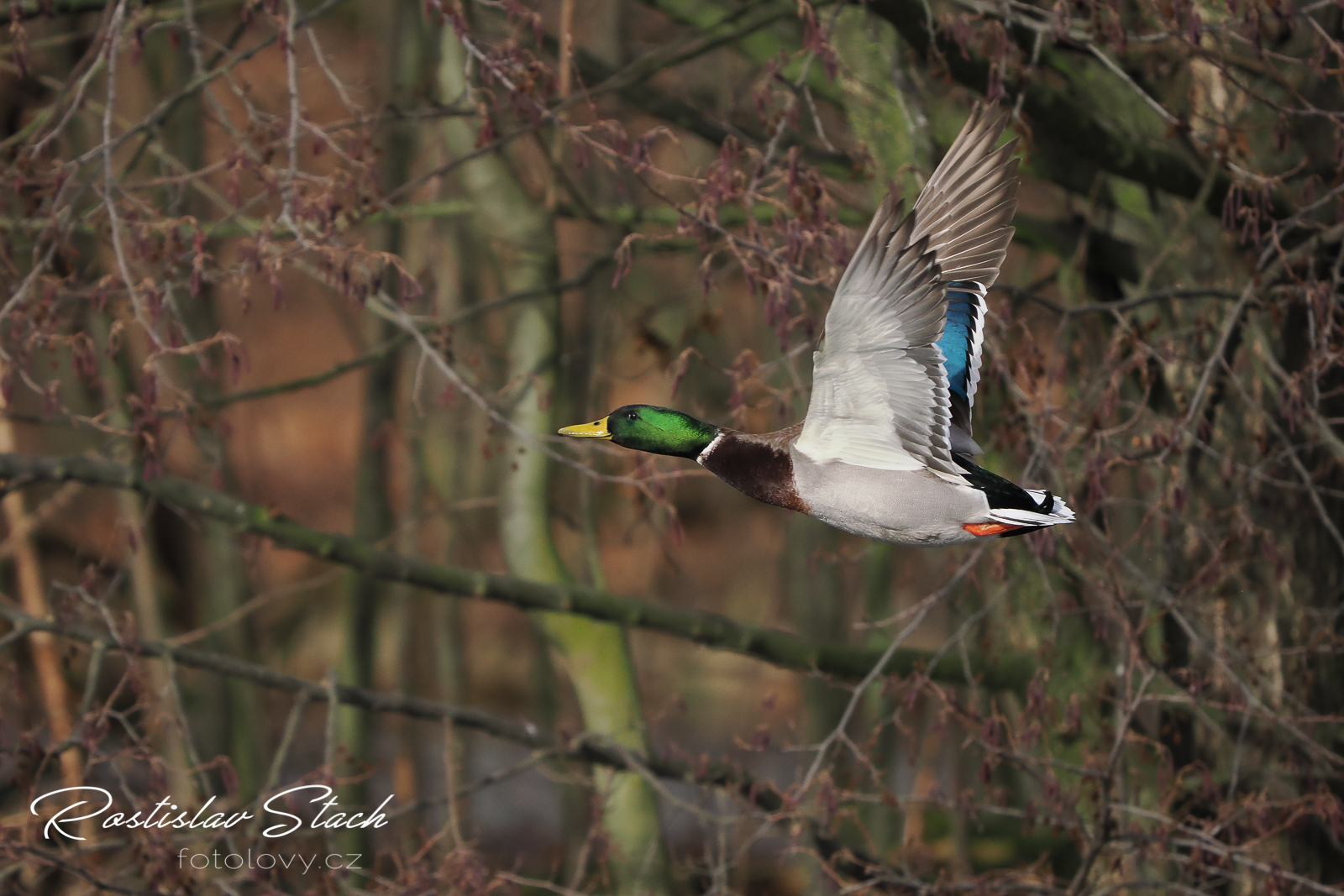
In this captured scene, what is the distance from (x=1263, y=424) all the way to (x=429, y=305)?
305 centimetres

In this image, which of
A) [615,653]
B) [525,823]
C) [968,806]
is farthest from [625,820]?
[525,823]

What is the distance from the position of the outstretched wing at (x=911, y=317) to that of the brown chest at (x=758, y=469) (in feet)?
0.30

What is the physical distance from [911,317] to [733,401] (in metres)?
0.91

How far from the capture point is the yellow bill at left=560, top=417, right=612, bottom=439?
11.5 feet

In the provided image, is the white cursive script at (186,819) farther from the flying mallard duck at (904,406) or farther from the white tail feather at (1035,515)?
the white tail feather at (1035,515)

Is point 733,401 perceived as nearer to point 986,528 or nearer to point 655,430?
point 655,430

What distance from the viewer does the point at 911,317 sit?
2875 millimetres

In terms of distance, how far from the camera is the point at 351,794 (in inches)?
281

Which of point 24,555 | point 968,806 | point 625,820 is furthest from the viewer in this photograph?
point 24,555

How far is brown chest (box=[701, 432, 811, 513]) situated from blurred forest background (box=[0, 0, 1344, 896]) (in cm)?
23

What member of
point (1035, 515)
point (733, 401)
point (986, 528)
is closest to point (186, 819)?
point (733, 401)

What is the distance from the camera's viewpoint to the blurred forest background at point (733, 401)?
3686mm

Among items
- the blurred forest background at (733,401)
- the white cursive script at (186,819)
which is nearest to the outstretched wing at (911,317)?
the blurred forest background at (733,401)

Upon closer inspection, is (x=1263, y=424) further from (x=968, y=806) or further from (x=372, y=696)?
(x=372, y=696)
